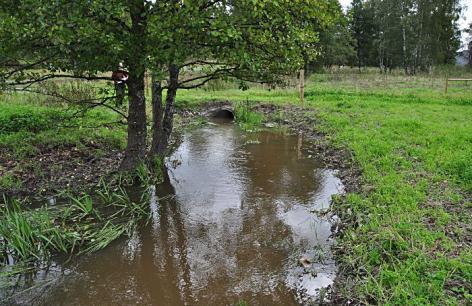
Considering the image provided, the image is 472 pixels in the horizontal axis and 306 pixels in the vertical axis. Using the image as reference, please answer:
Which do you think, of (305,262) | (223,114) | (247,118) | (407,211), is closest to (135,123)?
(305,262)

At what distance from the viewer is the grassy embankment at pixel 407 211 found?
389 centimetres

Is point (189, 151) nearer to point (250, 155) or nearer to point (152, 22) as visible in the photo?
point (250, 155)

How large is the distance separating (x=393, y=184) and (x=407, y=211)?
3.70 ft

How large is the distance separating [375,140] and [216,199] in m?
4.73

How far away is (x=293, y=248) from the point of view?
17.5ft

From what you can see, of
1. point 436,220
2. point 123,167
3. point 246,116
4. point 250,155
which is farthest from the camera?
point 246,116

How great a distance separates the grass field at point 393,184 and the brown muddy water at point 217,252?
0.60m

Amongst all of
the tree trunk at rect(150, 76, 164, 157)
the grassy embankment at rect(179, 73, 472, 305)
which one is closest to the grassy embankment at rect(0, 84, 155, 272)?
the tree trunk at rect(150, 76, 164, 157)

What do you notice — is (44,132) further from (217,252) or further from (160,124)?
(217,252)

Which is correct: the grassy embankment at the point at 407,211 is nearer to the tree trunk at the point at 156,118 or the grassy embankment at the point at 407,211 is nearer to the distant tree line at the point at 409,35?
the tree trunk at the point at 156,118

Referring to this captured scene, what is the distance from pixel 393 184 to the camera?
6562mm

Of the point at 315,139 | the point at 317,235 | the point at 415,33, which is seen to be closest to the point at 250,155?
the point at 315,139

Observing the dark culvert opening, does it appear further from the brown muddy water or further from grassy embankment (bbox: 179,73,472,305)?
the brown muddy water

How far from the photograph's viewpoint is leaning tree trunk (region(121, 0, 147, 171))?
19.0ft
